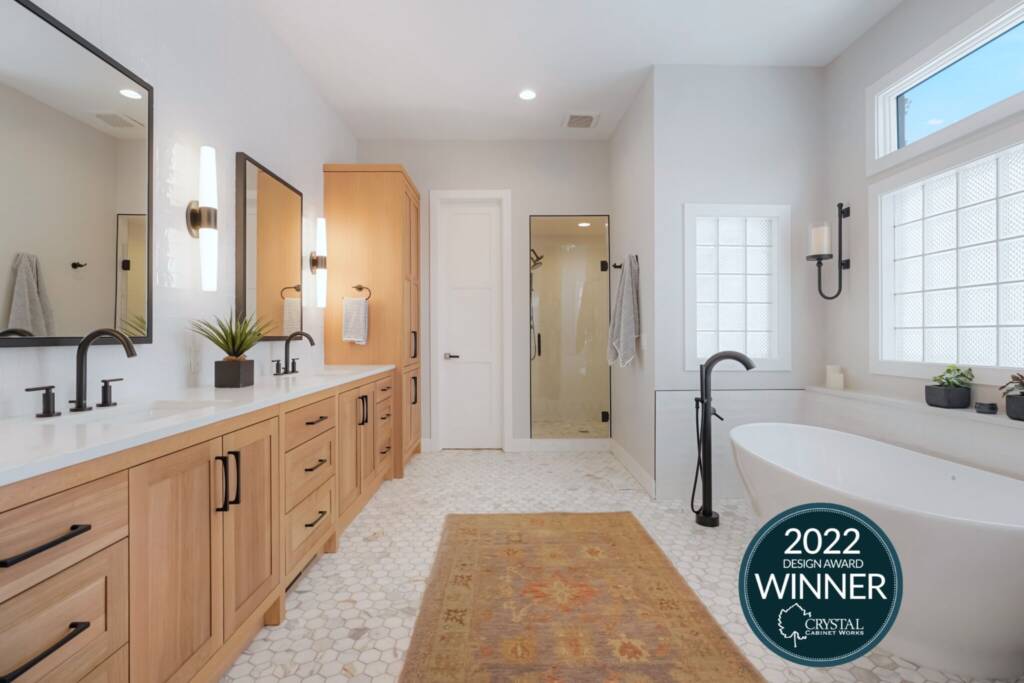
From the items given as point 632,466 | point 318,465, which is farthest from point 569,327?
point 318,465

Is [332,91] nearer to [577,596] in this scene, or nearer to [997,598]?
[577,596]

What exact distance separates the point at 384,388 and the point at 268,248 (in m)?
1.13

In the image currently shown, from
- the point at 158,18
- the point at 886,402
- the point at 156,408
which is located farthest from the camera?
the point at 886,402

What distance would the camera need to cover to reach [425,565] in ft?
7.14

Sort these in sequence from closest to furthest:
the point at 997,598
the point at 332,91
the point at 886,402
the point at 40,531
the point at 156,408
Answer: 1. the point at 40,531
2. the point at 997,598
3. the point at 156,408
4. the point at 886,402
5. the point at 332,91

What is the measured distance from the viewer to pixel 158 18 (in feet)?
5.80

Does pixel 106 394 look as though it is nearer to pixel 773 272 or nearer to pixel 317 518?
pixel 317 518

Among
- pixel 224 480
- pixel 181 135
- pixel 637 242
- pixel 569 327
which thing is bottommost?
pixel 224 480

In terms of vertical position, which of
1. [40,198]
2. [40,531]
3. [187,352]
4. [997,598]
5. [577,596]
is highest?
[40,198]

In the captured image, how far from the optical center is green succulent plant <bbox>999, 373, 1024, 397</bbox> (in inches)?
72.7

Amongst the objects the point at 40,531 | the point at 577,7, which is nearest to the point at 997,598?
the point at 40,531

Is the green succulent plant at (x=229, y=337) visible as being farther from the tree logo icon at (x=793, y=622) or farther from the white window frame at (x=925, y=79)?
the white window frame at (x=925, y=79)

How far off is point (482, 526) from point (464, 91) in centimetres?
298

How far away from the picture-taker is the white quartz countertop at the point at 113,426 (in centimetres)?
81
